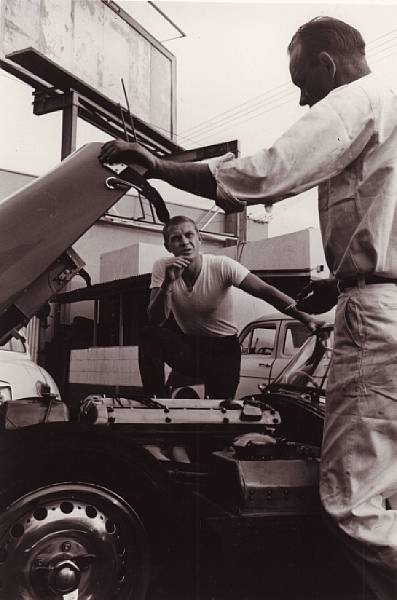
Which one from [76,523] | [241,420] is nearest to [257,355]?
[241,420]

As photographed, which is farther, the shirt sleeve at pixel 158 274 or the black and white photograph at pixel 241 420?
the shirt sleeve at pixel 158 274

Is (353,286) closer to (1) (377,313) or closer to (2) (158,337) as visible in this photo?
(1) (377,313)

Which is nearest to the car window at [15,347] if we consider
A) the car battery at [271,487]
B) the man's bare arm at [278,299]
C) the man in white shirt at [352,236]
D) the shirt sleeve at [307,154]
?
the man's bare arm at [278,299]

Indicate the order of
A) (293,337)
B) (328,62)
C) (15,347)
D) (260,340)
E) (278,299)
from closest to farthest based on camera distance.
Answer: (328,62) → (278,299) → (15,347) → (293,337) → (260,340)

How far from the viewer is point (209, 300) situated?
126 inches

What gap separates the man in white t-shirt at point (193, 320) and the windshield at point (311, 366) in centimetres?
44

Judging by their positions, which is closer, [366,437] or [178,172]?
[366,437]

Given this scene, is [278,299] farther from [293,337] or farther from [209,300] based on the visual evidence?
[293,337]

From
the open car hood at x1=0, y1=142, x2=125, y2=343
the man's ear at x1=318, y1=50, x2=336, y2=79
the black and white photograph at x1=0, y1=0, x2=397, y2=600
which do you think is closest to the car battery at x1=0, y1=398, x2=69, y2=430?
the black and white photograph at x1=0, y1=0, x2=397, y2=600

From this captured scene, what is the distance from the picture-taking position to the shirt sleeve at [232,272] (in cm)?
313

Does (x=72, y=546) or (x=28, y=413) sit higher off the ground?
(x=28, y=413)

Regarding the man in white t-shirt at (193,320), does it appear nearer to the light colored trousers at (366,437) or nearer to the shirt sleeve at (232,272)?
the shirt sleeve at (232,272)

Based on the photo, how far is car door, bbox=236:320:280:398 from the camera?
6.24 m

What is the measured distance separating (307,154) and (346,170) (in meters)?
0.17
